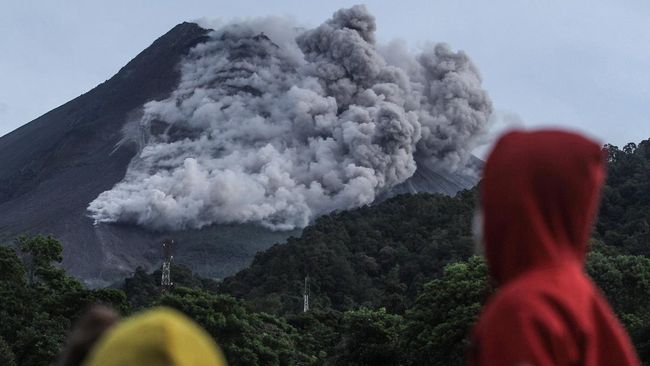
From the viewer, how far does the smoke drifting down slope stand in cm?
9288

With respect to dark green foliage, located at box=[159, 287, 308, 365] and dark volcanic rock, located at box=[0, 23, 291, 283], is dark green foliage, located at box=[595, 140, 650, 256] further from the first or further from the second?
dark volcanic rock, located at box=[0, 23, 291, 283]

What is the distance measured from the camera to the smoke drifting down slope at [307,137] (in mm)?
92875

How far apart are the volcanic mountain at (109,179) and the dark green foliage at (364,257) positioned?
21.7m

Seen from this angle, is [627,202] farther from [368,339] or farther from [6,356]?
[6,356]

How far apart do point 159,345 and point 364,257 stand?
5714 cm

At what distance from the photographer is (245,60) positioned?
117 metres

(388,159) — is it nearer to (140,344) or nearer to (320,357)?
(320,357)

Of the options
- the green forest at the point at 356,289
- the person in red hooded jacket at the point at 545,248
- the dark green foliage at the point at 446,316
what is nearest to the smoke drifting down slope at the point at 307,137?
the green forest at the point at 356,289

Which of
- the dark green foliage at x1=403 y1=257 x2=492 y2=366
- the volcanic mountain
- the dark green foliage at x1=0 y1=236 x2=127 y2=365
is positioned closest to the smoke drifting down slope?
the volcanic mountain

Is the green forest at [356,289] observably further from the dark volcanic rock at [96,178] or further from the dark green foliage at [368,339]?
the dark volcanic rock at [96,178]

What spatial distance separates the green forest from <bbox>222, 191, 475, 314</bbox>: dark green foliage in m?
0.10

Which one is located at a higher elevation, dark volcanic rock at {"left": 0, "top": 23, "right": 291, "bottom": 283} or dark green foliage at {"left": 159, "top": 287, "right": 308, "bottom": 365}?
dark volcanic rock at {"left": 0, "top": 23, "right": 291, "bottom": 283}

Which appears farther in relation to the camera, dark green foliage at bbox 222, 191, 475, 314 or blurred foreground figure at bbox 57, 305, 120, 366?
dark green foliage at bbox 222, 191, 475, 314

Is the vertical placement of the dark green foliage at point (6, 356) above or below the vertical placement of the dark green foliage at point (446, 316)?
above
